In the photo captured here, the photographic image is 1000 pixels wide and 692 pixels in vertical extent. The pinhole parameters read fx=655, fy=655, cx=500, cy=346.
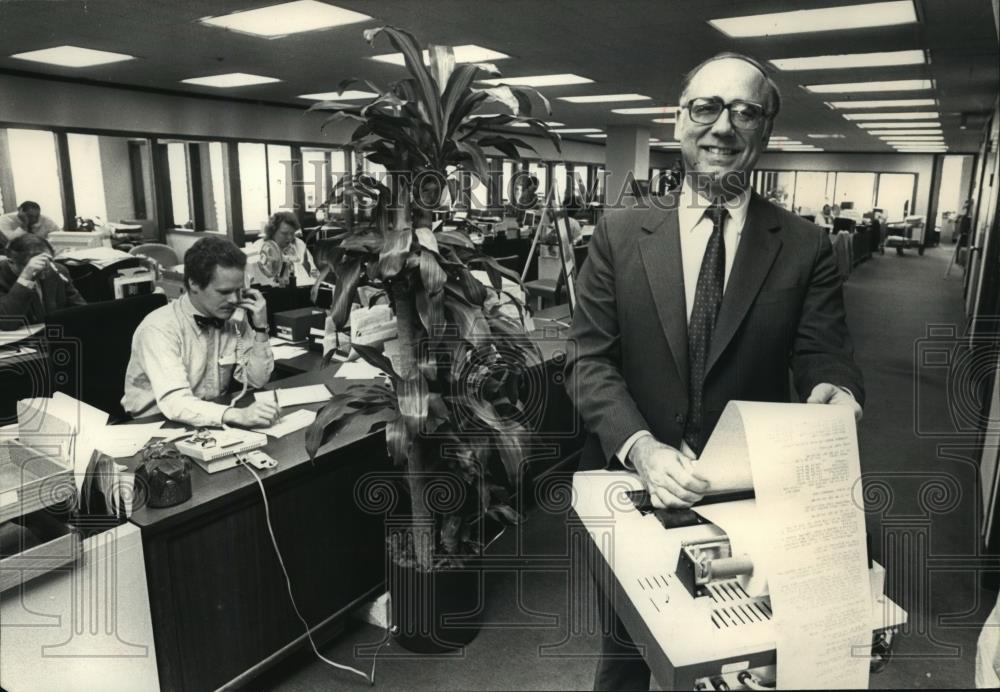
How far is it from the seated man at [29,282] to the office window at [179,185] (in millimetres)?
7935

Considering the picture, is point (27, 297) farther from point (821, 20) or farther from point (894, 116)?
point (894, 116)

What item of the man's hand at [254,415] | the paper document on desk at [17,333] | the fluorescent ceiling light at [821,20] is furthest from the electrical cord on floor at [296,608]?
the fluorescent ceiling light at [821,20]

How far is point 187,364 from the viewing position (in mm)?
2656

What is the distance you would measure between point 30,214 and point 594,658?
6.74 meters

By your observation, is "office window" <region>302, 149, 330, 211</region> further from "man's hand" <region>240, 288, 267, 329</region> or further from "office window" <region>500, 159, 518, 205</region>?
"man's hand" <region>240, 288, 267, 329</region>

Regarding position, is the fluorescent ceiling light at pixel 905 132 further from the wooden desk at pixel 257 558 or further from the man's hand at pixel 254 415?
the man's hand at pixel 254 415

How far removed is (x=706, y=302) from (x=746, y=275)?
9 cm

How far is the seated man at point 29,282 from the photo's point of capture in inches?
164

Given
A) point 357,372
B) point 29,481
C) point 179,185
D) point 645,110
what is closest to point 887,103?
point 645,110

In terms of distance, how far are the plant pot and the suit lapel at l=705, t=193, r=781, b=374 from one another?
1.42 metres

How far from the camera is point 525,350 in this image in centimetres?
233

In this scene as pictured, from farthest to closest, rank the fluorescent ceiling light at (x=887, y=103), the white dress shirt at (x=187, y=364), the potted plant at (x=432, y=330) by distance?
the fluorescent ceiling light at (x=887, y=103) < the white dress shirt at (x=187, y=364) < the potted plant at (x=432, y=330)

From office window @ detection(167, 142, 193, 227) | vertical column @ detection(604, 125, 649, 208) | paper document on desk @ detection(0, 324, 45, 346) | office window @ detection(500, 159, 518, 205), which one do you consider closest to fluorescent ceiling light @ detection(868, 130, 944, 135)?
vertical column @ detection(604, 125, 649, 208)

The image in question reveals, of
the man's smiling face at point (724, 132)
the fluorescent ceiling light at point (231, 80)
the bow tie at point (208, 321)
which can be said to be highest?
the fluorescent ceiling light at point (231, 80)
